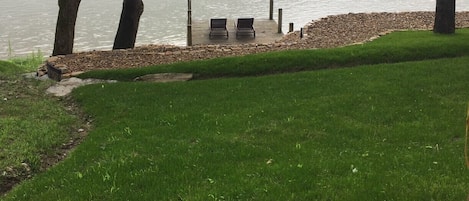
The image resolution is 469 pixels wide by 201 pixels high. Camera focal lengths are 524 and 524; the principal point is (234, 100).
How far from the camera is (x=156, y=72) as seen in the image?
39.5 ft

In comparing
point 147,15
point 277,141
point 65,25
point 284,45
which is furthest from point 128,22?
point 147,15

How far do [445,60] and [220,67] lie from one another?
493cm

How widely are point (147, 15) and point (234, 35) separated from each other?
1197 centimetres

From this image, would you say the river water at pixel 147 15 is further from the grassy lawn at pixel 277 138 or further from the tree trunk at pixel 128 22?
the grassy lawn at pixel 277 138

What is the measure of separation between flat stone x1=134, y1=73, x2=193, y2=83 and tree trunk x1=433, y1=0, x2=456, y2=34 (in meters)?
7.09

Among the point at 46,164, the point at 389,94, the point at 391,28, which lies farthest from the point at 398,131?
the point at 391,28

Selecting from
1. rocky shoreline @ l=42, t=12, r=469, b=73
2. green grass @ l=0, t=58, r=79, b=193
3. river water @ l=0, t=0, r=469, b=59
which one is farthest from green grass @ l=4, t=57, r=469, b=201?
river water @ l=0, t=0, r=469, b=59

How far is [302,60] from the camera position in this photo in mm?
12195

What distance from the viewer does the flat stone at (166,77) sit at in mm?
11633

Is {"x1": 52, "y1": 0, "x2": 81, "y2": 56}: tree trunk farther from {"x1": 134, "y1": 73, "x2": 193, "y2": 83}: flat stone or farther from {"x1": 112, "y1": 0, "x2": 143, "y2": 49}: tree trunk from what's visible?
{"x1": 134, "y1": 73, "x2": 193, "y2": 83}: flat stone

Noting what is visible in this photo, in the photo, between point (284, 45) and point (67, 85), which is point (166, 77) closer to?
point (67, 85)

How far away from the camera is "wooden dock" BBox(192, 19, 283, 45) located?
2061 cm

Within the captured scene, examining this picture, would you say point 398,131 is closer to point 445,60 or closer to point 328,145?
point 328,145

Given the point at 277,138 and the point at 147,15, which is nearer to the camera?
the point at 277,138
